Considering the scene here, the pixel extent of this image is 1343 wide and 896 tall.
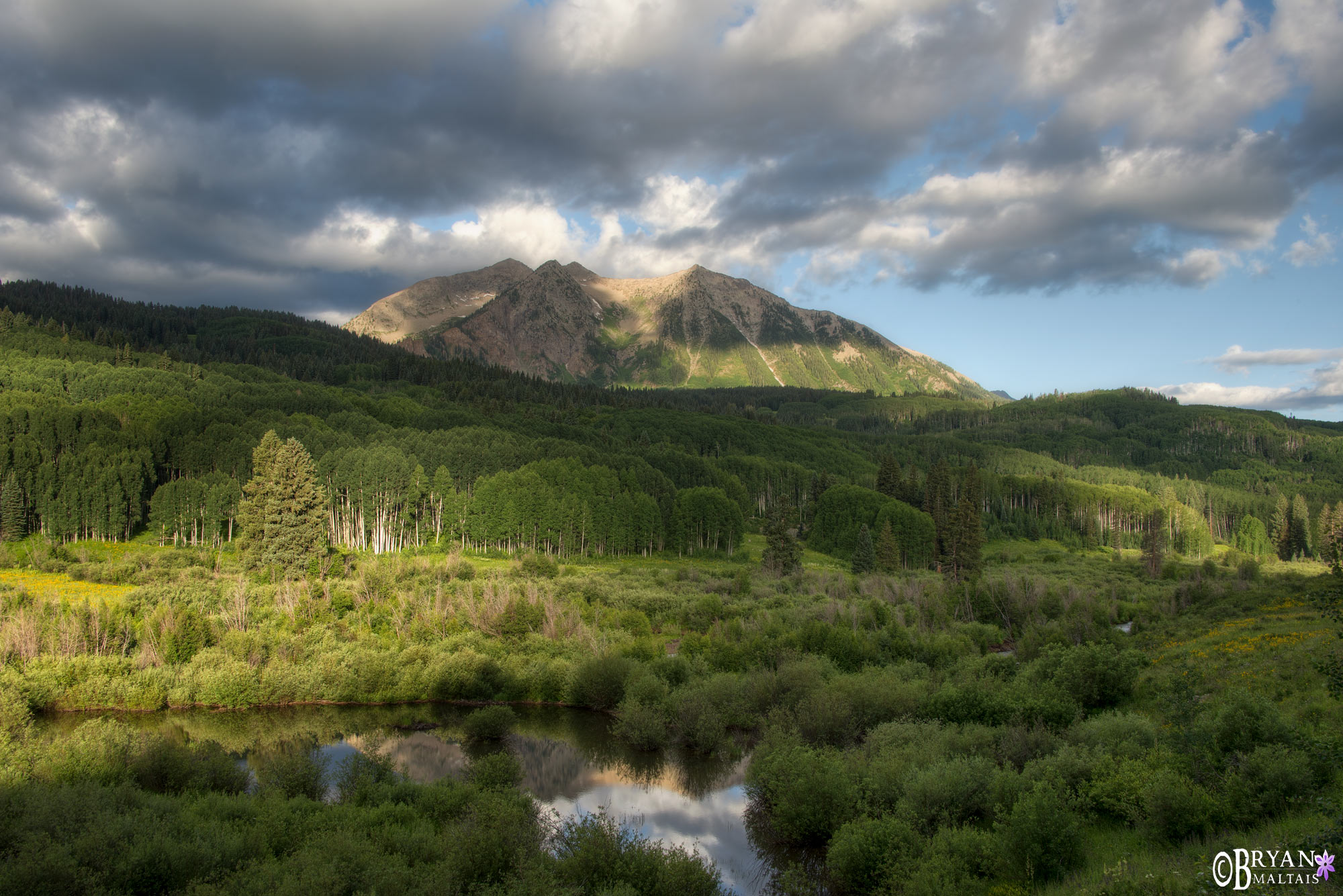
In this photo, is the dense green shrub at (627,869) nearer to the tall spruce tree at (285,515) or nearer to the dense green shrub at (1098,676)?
the dense green shrub at (1098,676)

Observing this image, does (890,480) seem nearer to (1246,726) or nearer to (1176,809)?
(1246,726)

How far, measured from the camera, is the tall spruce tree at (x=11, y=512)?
256ft

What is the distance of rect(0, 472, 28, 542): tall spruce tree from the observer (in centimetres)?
7794

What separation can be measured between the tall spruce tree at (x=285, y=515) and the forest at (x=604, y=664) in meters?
0.33

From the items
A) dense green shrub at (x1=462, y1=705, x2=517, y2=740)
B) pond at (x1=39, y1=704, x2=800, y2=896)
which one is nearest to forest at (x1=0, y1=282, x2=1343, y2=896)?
pond at (x1=39, y1=704, x2=800, y2=896)

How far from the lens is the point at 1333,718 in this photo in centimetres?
2267

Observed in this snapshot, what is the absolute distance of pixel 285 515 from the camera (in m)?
65.2

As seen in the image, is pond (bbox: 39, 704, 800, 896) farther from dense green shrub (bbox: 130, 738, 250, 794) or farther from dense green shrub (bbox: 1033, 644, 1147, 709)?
dense green shrub (bbox: 1033, 644, 1147, 709)

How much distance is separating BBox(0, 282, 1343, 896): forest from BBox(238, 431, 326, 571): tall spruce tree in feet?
1.08

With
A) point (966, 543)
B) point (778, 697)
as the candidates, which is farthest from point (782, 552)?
point (778, 697)

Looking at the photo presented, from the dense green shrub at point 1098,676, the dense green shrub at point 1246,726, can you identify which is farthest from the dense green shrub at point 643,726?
the dense green shrub at point 1246,726

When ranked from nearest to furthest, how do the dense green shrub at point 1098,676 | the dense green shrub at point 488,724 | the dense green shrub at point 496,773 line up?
the dense green shrub at point 496,773 → the dense green shrub at point 1098,676 → the dense green shrub at point 488,724

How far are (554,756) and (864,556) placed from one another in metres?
64.7

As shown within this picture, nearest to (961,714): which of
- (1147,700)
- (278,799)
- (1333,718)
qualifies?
(1147,700)
